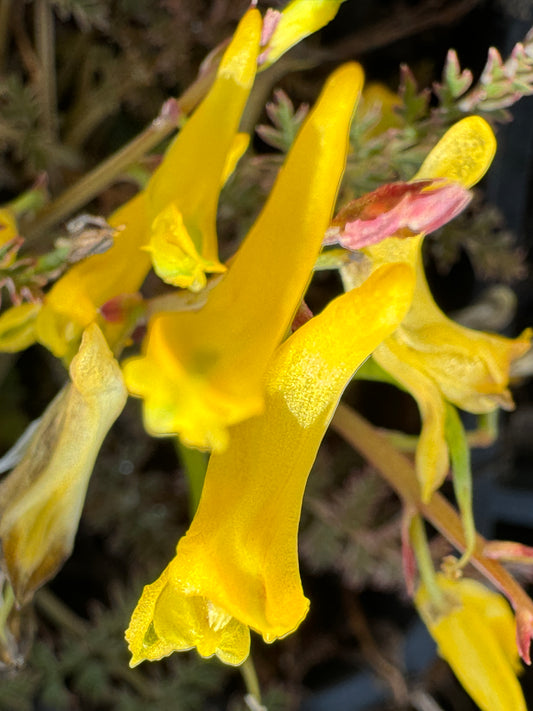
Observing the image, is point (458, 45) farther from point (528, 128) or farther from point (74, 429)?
point (74, 429)

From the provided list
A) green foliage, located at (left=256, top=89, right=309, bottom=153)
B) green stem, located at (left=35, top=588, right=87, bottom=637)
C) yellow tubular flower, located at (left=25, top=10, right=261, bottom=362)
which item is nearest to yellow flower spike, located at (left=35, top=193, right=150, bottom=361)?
yellow tubular flower, located at (left=25, top=10, right=261, bottom=362)

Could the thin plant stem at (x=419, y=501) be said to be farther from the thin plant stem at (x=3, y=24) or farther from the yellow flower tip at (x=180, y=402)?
the thin plant stem at (x=3, y=24)

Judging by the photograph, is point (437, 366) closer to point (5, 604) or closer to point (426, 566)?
point (426, 566)

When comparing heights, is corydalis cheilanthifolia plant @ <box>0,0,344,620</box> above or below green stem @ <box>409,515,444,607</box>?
→ above

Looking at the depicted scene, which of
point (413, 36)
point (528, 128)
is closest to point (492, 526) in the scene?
point (528, 128)

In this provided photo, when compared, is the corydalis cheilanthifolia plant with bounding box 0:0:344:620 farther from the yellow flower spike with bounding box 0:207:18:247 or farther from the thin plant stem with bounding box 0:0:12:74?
the thin plant stem with bounding box 0:0:12:74
